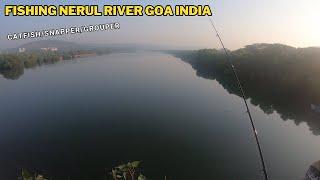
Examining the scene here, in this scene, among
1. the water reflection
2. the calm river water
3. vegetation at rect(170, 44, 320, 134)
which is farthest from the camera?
vegetation at rect(170, 44, 320, 134)

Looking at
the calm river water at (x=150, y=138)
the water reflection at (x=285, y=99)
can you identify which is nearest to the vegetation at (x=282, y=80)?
the water reflection at (x=285, y=99)

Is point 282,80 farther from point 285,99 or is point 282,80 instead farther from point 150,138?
point 150,138

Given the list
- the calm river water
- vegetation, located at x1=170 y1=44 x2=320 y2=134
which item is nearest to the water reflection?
vegetation, located at x1=170 y1=44 x2=320 y2=134

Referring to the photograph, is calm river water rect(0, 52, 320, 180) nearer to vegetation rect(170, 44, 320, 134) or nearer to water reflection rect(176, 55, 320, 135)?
water reflection rect(176, 55, 320, 135)

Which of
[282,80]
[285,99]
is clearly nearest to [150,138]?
[285,99]

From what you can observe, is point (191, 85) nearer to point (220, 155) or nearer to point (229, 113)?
point (229, 113)

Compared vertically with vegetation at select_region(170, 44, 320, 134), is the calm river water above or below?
below

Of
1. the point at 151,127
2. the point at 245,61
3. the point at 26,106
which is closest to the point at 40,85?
the point at 26,106

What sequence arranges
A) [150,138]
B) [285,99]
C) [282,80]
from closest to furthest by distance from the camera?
1. [150,138]
2. [285,99]
3. [282,80]
